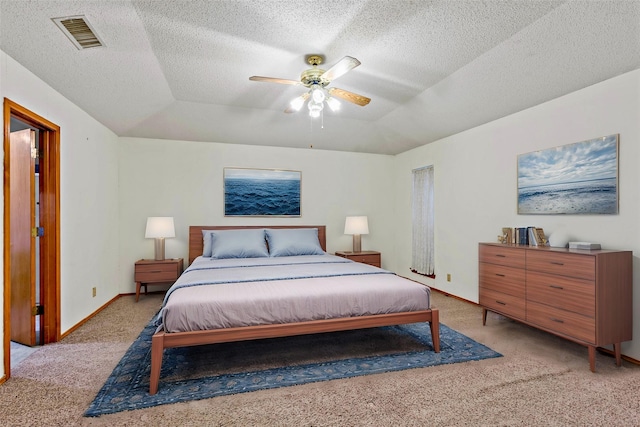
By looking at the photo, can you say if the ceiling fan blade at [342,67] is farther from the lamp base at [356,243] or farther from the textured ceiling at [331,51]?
the lamp base at [356,243]

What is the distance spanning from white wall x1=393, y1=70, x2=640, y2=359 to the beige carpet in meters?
0.70

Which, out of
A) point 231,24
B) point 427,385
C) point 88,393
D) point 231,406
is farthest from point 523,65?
point 88,393

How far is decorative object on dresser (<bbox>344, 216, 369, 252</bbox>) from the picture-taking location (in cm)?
547

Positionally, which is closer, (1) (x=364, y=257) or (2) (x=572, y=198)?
(2) (x=572, y=198)

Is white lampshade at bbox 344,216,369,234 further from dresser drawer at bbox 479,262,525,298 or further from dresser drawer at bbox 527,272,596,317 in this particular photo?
dresser drawer at bbox 527,272,596,317

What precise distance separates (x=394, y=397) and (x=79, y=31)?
10.9 ft

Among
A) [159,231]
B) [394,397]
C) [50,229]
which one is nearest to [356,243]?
[159,231]

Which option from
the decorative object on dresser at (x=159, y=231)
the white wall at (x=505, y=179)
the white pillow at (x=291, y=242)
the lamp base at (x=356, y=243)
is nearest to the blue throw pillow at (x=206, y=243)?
the decorative object on dresser at (x=159, y=231)

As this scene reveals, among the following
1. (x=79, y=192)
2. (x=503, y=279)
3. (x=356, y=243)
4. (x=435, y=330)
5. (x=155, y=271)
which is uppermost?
(x=79, y=192)

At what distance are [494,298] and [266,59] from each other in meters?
3.18

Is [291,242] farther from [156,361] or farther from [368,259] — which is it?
[156,361]

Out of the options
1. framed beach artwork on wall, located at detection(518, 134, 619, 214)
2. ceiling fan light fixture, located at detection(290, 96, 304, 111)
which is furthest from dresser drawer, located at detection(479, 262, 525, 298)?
ceiling fan light fixture, located at detection(290, 96, 304, 111)

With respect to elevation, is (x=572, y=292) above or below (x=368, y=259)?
above

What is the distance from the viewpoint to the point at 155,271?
4.57 meters
